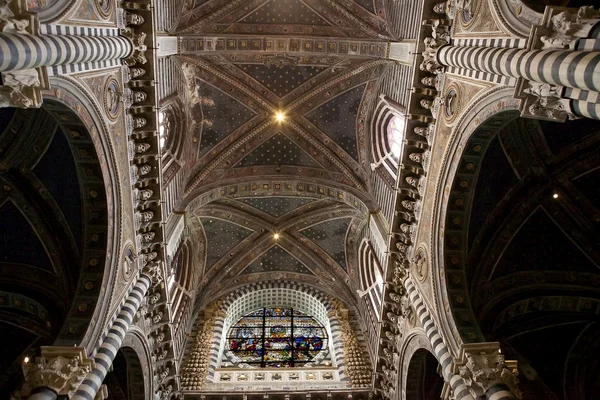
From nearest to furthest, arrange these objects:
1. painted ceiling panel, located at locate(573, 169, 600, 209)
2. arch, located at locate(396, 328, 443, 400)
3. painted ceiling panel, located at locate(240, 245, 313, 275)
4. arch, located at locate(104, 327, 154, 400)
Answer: painted ceiling panel, located at locate(573, 169, 600, 209) < arch, located at locate(104, 327, 154, 400) < arch, located at locate(396, 328, 443, 400) < painted ceiling panel, located at locate(240, 245, 313, 275)

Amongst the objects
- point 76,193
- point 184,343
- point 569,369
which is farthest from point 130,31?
point 569,369

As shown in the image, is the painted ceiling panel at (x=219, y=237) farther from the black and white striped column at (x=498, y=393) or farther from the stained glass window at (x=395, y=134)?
the black and white striped column at (x=498, y=393)

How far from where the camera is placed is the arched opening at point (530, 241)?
1283cm

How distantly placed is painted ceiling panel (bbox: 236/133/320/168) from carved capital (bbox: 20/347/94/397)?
12.0 meters

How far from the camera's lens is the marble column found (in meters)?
10.1

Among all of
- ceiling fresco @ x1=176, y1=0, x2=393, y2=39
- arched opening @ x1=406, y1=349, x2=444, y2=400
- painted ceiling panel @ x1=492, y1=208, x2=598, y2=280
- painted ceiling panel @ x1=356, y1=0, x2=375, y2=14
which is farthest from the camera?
painted ceiling panel @ x1=356, y1=0, x2=375, y2=14

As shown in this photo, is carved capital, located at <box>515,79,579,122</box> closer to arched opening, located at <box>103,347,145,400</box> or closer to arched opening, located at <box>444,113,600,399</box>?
arched opening, located at <box>444,113,600,399</box>

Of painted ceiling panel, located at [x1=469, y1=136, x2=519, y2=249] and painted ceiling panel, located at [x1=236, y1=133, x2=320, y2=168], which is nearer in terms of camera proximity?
painted ceiling panel, located at [x1=469, y1=136, x2=519, y2=249]

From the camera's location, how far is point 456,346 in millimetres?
11406

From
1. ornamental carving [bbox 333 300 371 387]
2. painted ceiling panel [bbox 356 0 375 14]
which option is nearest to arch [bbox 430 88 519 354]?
ornamental carving [bbox 333 300 371 387]

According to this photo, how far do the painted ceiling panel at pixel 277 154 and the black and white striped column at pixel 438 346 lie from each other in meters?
8.33

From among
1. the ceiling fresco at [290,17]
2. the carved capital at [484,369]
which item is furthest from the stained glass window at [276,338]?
the ceiling fresco at [290,17]

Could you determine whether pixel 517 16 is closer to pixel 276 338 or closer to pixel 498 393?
pixel 498 393

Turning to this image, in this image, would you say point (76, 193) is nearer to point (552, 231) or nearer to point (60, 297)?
point (60, 297)
